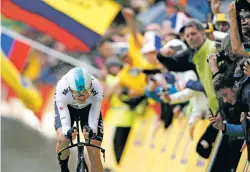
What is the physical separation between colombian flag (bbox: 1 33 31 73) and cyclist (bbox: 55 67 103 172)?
851 cm

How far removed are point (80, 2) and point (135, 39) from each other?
1.83 m

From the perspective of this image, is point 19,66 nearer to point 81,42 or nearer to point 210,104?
point 81,42

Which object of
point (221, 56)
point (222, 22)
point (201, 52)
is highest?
point (222, 22)

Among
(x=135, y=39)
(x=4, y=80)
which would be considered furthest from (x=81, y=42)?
(x=4, y=80)

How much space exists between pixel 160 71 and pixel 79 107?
3.05 m

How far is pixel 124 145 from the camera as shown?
50.7 feet

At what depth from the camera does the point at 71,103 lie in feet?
36.2

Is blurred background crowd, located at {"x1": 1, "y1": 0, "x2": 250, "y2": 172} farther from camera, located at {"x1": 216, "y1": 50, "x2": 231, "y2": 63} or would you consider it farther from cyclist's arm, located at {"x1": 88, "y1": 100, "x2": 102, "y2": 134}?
cyclist's arm, located at {"x1": 88, "y1": 100, "x2": 102, "y2": 134}

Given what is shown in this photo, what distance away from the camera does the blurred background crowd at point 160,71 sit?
34.0 feet

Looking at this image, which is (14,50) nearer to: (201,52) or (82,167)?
(201,52)

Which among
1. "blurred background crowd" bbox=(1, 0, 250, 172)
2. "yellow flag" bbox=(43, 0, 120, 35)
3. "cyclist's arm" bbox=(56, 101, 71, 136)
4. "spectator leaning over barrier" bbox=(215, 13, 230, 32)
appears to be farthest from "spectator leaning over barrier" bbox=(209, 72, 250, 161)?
"yellow flag" bbox=(43, 0, 120, 35)

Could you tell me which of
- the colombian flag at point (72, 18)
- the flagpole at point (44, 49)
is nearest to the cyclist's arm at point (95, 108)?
the colombian flag at point (72, 18)

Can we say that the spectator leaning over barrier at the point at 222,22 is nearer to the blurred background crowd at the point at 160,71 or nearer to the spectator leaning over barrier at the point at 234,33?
the blurred background crowd at the point at 160,71

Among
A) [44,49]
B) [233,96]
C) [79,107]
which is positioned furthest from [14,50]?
[233,96]
